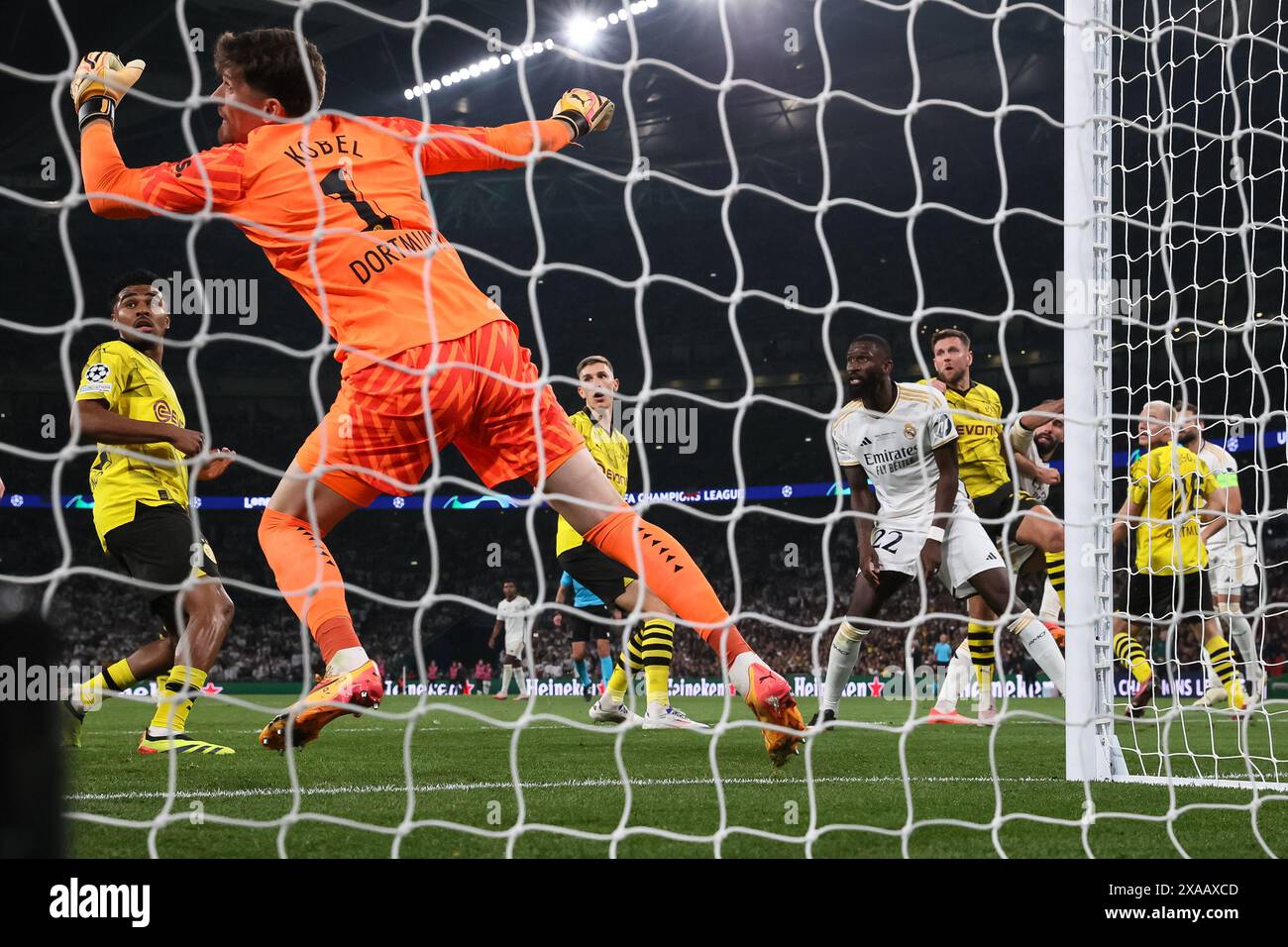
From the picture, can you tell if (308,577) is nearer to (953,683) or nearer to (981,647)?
(981,647)

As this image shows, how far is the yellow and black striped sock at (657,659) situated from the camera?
664cm

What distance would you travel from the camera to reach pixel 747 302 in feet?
75.3

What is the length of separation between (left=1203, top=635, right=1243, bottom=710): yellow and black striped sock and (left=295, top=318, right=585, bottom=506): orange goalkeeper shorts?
5.82m

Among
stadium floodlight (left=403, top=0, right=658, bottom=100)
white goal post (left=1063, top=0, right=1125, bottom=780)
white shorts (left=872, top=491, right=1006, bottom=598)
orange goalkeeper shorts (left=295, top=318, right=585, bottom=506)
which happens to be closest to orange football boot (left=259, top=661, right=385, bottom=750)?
orange goalkeeper shorts (left=295, top=318, right=585, bottom=506)

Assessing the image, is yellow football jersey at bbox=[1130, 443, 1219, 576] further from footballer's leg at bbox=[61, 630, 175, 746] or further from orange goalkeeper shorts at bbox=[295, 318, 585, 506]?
footballer's leg at bbox=[61, 630, 175, 746]

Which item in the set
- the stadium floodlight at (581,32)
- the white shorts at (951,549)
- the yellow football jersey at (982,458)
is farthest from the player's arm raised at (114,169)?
the stadium floodlight at (581,32)

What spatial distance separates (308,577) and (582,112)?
161 centimetres

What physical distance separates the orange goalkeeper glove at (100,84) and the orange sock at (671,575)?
1617 mm

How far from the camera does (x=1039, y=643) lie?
545 cm

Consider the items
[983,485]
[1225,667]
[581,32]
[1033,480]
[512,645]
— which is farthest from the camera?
[581,32]

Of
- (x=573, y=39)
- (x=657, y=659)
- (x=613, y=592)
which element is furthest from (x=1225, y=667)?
(x=573, y=39)

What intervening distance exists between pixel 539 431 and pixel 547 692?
16804mm
